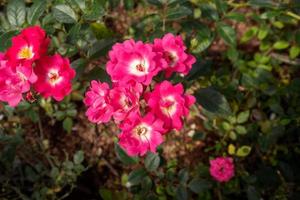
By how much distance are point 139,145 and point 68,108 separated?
0.82 m

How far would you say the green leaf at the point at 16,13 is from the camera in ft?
4.40

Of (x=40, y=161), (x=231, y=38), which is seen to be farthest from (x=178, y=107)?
(x=40, y=161)

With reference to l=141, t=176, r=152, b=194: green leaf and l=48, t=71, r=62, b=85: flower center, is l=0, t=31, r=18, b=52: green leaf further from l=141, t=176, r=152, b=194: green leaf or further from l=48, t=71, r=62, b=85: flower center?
l=141, t=176, r=152, b=194: green leaf

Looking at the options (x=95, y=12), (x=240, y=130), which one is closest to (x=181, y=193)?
(x=240, y=130)

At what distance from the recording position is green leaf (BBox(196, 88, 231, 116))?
1403 mm

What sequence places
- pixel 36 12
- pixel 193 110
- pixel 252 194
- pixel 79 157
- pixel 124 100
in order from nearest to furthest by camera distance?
pixel 124 100 → pixel 36 12 → pixel 252 194 → pixel 79 157 → pixel 193 110

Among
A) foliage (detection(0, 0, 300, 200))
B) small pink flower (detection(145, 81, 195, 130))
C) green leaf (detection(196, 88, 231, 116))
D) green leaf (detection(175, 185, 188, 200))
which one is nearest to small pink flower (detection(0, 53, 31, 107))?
foliage (detection(0, 0, 300, 200))

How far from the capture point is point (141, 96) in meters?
1.14

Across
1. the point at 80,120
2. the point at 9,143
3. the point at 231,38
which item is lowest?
the point at 80,120

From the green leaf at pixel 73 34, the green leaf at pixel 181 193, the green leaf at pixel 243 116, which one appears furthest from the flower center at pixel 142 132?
the green leaf at pixel 243 116

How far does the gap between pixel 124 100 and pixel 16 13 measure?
1.83 feet

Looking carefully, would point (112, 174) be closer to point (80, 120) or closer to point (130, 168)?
point (130, 168)

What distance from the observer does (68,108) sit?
1.89 meters

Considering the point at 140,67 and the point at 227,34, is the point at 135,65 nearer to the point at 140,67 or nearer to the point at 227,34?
the point at 140,67
